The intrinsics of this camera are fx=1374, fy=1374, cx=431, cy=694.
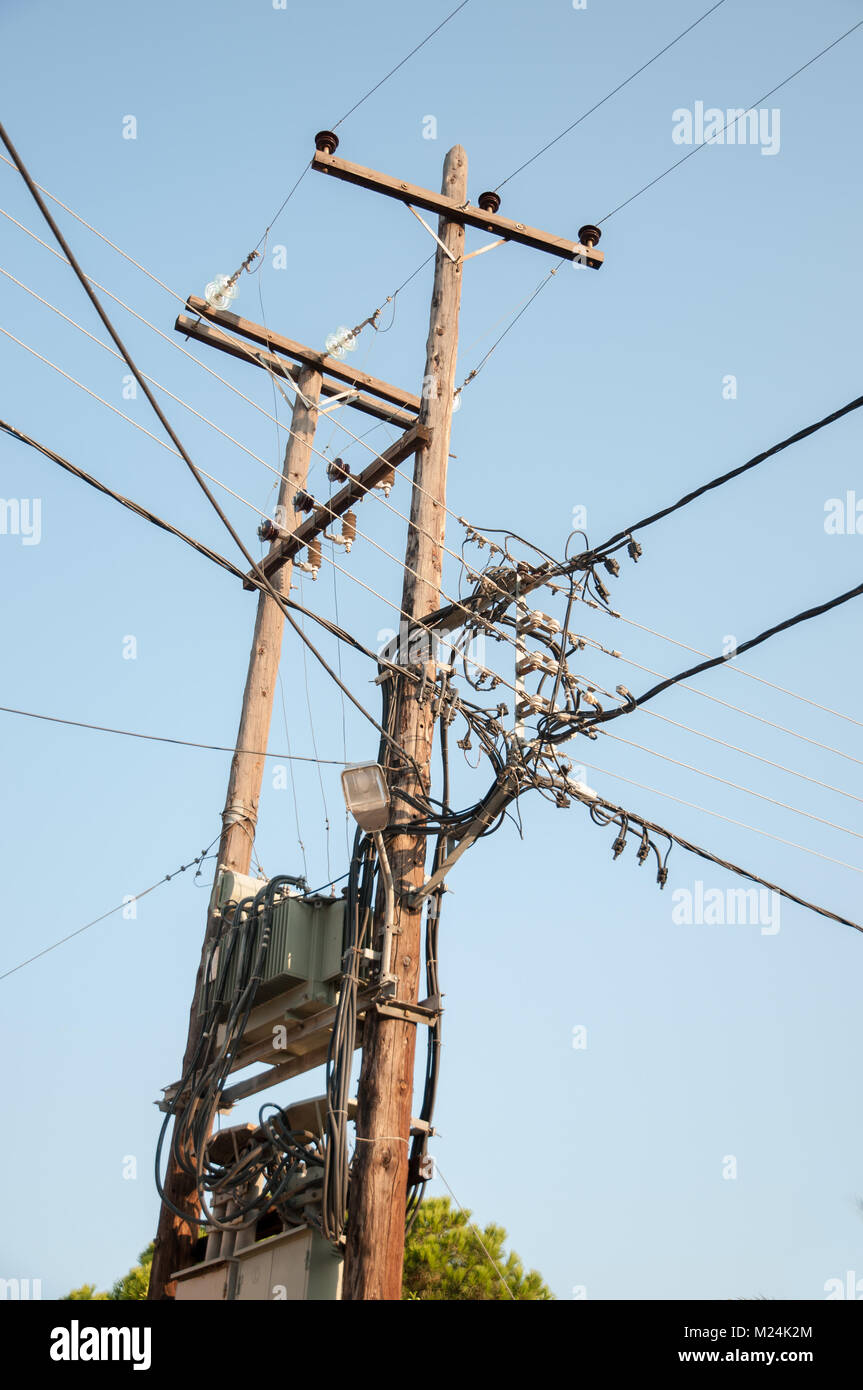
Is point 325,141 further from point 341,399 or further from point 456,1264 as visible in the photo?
point 456,1264

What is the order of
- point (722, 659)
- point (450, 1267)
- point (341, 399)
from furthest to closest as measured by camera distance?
point (450, 1267)
point (341, 399)
point (722, 659)

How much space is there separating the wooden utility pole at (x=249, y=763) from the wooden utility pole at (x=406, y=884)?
52.9 inches

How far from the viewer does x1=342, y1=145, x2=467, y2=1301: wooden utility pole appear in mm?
7336

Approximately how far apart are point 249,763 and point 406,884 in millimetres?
2873

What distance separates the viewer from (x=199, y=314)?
12305 millimetres

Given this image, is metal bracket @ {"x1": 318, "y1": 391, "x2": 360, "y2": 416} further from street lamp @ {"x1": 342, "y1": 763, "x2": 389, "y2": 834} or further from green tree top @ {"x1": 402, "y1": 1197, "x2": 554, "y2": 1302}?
green tree top @ {"x1": 402, "y1": 1197, "x2": 554, "y2": 1302}

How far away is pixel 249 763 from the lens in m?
10.9

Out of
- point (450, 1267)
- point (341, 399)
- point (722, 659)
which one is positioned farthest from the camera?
point (450, 1267)

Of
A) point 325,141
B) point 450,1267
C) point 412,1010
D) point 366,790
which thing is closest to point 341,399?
point 325,141

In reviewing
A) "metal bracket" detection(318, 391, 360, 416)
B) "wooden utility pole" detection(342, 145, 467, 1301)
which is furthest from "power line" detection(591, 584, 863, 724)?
"metal bracket" detection(318, 391, 360, 416)

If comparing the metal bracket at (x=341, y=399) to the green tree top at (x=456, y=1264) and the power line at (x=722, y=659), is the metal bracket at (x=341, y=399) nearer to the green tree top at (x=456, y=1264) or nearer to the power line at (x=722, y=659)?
the power line at (x=722, y=659)
